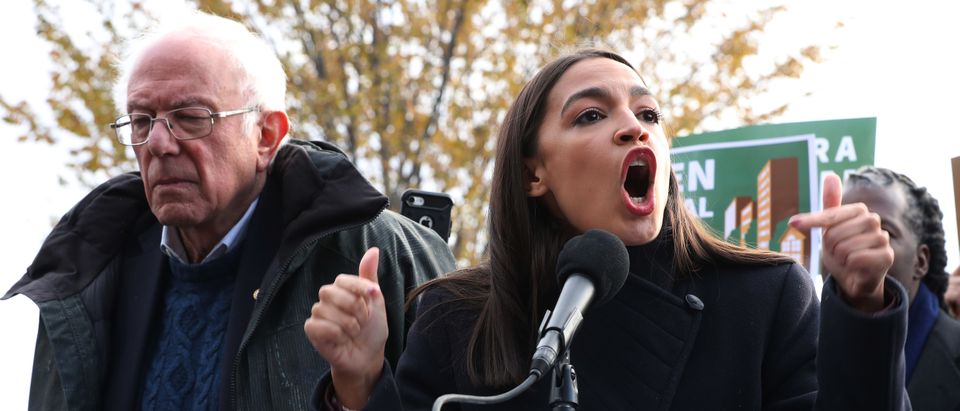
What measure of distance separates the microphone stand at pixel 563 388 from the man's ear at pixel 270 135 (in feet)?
7.67

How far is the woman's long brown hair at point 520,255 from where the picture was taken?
10.2ft

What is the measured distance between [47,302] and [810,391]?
260 cm

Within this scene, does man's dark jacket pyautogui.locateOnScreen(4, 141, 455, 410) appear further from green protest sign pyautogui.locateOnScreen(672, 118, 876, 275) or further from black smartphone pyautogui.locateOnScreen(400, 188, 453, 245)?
green protest sign pyautogui.locateOnScreen(672, 118, 876, 275)

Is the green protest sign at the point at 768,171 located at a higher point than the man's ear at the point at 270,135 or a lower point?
lower

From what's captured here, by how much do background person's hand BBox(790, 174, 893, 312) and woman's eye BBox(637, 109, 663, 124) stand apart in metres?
0.99

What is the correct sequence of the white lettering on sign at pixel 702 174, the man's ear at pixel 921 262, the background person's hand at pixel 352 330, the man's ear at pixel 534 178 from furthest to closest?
the white lettering on sign at pixel 702 174, the man's ear at pixel 921 262, the man's ear at pixel 534 178, the background person's hand at pixel 352 330

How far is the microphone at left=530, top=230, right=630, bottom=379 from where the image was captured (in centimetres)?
233

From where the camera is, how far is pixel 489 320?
3186 mm

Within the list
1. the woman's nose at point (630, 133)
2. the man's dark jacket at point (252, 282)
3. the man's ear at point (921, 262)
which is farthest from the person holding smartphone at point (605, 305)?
A: the man's ear at point (921, 262)

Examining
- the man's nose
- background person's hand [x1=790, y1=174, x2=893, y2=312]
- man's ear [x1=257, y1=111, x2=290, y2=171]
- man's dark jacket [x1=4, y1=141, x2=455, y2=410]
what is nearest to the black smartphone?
man's dark jacket [x1=4, y1=141, x2=455, y2=410]

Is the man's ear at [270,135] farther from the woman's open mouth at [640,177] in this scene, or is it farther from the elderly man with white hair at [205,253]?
the woman's open mouth at [640,177]

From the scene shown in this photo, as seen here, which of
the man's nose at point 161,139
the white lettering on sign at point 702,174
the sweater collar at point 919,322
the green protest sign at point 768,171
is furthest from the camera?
the white lettering on sign at point 702,174

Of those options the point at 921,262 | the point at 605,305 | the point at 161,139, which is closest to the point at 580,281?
the point at 605,305

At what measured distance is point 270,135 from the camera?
14.8 feet
